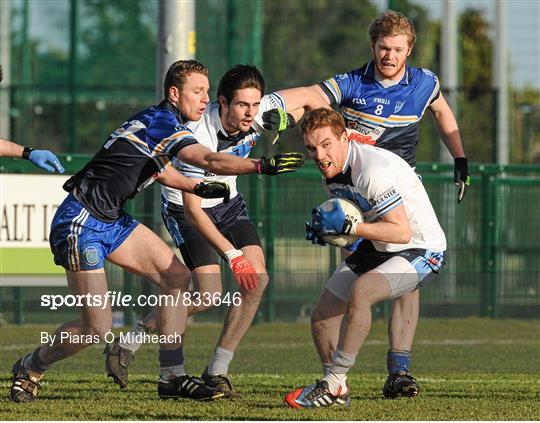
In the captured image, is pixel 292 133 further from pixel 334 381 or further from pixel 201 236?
pixel 334 381

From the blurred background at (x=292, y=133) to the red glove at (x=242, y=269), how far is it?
4791 millimetres

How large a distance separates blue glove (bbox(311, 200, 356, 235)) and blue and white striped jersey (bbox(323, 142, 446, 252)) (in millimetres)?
217

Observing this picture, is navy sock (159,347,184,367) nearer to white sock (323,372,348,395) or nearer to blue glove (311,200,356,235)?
white sock (323,372,348,395)

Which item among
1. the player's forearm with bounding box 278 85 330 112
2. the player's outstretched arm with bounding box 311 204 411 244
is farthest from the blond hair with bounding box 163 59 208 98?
the player's outstretched arm with bounding box 311 204 411 244

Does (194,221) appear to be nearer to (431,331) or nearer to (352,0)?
(431,331)

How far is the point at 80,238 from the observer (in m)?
8.59

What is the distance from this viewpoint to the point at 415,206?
866 cm

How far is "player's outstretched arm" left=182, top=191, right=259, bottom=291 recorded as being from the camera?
352 inches

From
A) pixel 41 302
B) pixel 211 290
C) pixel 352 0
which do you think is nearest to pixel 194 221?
pixel 211 290

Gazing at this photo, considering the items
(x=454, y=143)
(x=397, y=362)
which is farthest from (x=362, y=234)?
(x=454, y=143)

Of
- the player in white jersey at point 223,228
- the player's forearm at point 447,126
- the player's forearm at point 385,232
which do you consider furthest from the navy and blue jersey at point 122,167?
the player's forearm at point 447,126

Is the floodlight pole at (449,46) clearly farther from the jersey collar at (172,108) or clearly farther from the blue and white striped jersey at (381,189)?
the jersey collar at (172,108)

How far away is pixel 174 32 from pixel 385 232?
22.4 feet

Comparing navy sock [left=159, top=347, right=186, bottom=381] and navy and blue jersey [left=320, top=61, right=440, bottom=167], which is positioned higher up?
navy and blue jersey [left=320, top=61, right=440, bottom=167]
